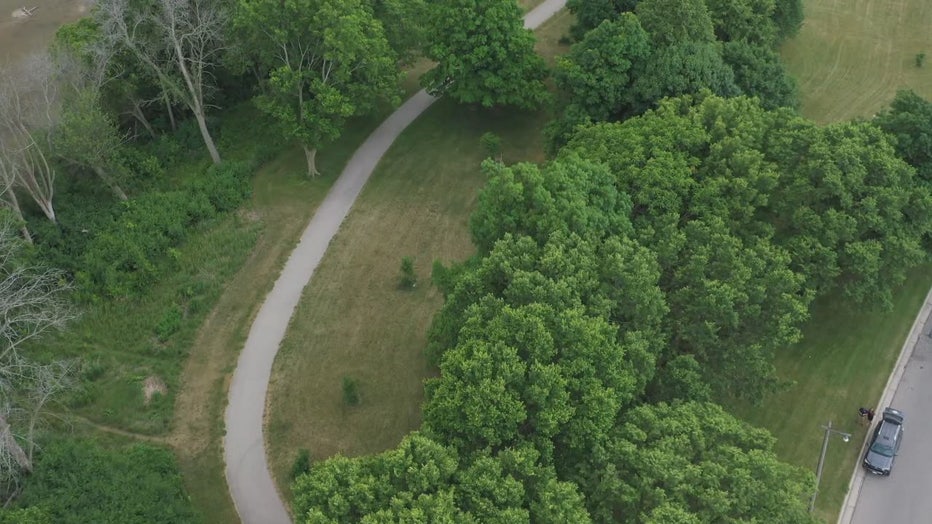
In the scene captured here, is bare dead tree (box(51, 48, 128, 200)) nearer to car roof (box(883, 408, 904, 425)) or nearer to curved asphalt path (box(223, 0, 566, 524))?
curved asphalt path (box(223, 0, 566, 524))

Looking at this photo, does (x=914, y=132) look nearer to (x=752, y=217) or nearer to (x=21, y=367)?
Result: (x=752, y=217)

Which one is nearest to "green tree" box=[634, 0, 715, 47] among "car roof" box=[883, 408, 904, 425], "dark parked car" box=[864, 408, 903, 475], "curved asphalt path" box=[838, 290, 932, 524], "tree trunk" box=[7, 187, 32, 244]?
"curved asphalt path" box=[838, 290, 932, 524]

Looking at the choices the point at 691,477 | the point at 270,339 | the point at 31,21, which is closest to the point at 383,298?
the point at 270,339

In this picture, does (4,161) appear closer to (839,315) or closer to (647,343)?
(647,343)

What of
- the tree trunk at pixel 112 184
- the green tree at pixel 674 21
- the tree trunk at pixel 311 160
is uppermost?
the green tree at pixel 674 21

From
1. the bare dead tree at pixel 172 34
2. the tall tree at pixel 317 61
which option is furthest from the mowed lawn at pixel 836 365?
the bare dead tree at pixel 172 34

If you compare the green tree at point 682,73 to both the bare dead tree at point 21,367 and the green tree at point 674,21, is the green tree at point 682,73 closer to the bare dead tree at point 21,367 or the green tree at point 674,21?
the green tree at point 674,21

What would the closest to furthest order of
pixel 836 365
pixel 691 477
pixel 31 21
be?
pixel 691 477 → pixel 836 365 → pixel 31 21
